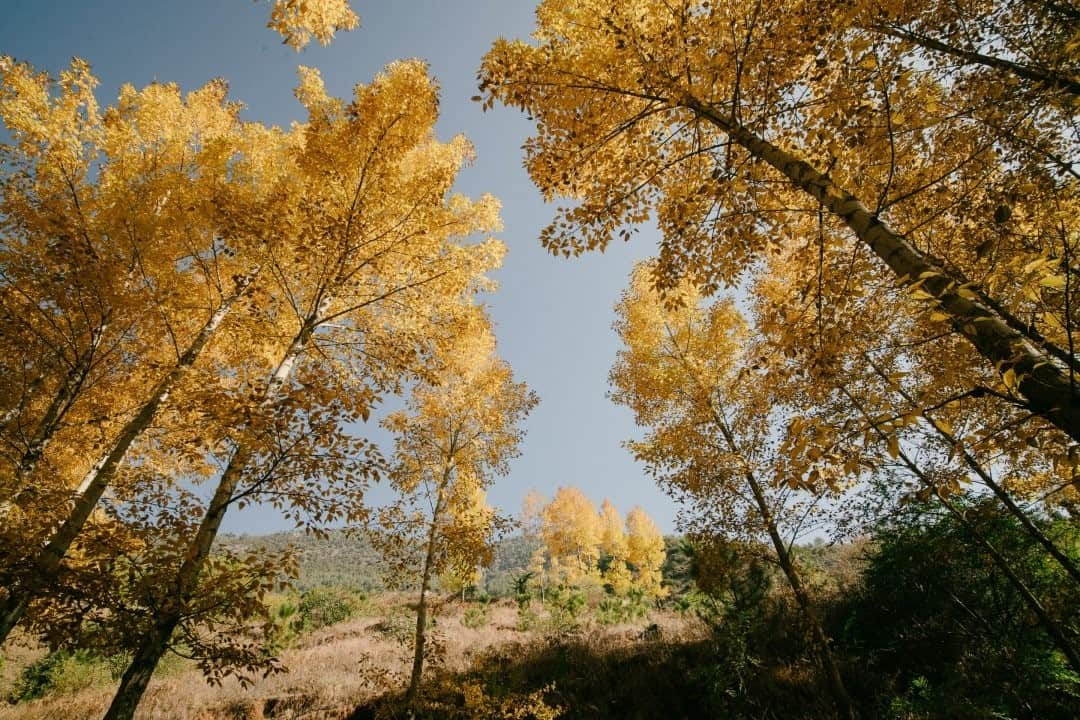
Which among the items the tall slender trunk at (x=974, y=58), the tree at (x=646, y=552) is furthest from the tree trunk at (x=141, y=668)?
the tree at (x=646, y=552)

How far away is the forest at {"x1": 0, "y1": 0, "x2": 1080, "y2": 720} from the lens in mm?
2805

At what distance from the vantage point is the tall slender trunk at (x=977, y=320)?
1560mm

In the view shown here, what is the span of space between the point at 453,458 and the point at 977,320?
8023 mm

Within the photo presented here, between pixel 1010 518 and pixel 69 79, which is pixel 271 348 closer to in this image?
pixel 69 79

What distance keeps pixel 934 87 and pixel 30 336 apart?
31.8 feet

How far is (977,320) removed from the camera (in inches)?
62.2

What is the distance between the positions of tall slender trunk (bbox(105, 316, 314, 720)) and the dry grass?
436cm

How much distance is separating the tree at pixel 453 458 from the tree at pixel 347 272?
1.94 m

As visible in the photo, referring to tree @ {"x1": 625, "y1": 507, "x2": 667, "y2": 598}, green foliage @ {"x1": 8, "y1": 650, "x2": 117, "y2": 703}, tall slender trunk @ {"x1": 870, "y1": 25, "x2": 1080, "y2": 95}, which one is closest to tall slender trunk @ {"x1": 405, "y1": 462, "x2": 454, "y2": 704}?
tall slender trunk @ {"x1": 870, "y1": 25, "x2": 1080, "y2": 95}

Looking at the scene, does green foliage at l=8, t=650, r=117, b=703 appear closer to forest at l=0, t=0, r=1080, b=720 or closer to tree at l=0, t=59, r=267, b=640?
forest at l=0, t=0, r=1080, b=720

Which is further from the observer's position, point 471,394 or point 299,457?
point 471,394

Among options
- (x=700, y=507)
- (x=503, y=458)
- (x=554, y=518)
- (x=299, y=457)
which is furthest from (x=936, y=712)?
(x=554, y=518)

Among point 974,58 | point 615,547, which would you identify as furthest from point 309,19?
point 615,547

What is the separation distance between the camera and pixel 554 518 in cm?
3152
